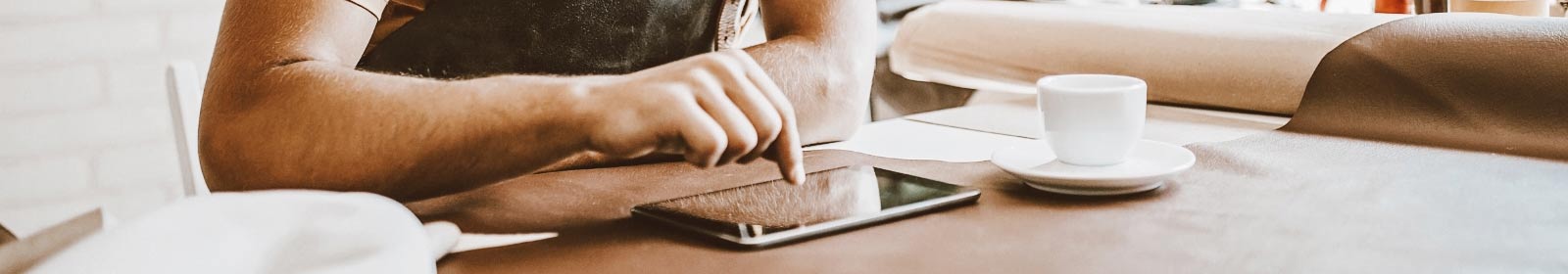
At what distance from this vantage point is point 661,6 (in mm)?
1143

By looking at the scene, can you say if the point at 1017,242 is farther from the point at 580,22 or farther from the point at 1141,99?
the point at 580,22

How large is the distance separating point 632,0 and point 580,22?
57 mm

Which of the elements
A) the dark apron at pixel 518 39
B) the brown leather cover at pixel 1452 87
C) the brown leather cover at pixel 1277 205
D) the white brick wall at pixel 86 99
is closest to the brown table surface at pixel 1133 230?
the brown leather cover at pixel 1277 205

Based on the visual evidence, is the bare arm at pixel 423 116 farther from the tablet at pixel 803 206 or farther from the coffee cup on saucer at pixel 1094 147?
Answer: the coffee cup on saucer at pixel 1094 147

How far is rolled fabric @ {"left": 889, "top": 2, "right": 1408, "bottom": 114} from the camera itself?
1.15 metres

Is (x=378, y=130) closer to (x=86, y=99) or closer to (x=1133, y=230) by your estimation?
(x=1133, y=230)

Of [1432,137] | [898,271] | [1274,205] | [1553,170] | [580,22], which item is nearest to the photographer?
[898,271]

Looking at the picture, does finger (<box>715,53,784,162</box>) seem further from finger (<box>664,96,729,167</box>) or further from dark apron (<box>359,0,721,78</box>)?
dark apron (<box>359,0,721,78</box>)

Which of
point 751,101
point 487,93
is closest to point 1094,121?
point 751,101

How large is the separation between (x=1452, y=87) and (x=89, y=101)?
150cm

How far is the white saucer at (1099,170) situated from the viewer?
73 cm

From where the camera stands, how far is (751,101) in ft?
2.20

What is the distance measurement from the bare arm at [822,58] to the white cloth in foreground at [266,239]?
581 mm

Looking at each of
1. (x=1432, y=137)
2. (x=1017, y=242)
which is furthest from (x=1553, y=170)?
(x=1017, y=242)
